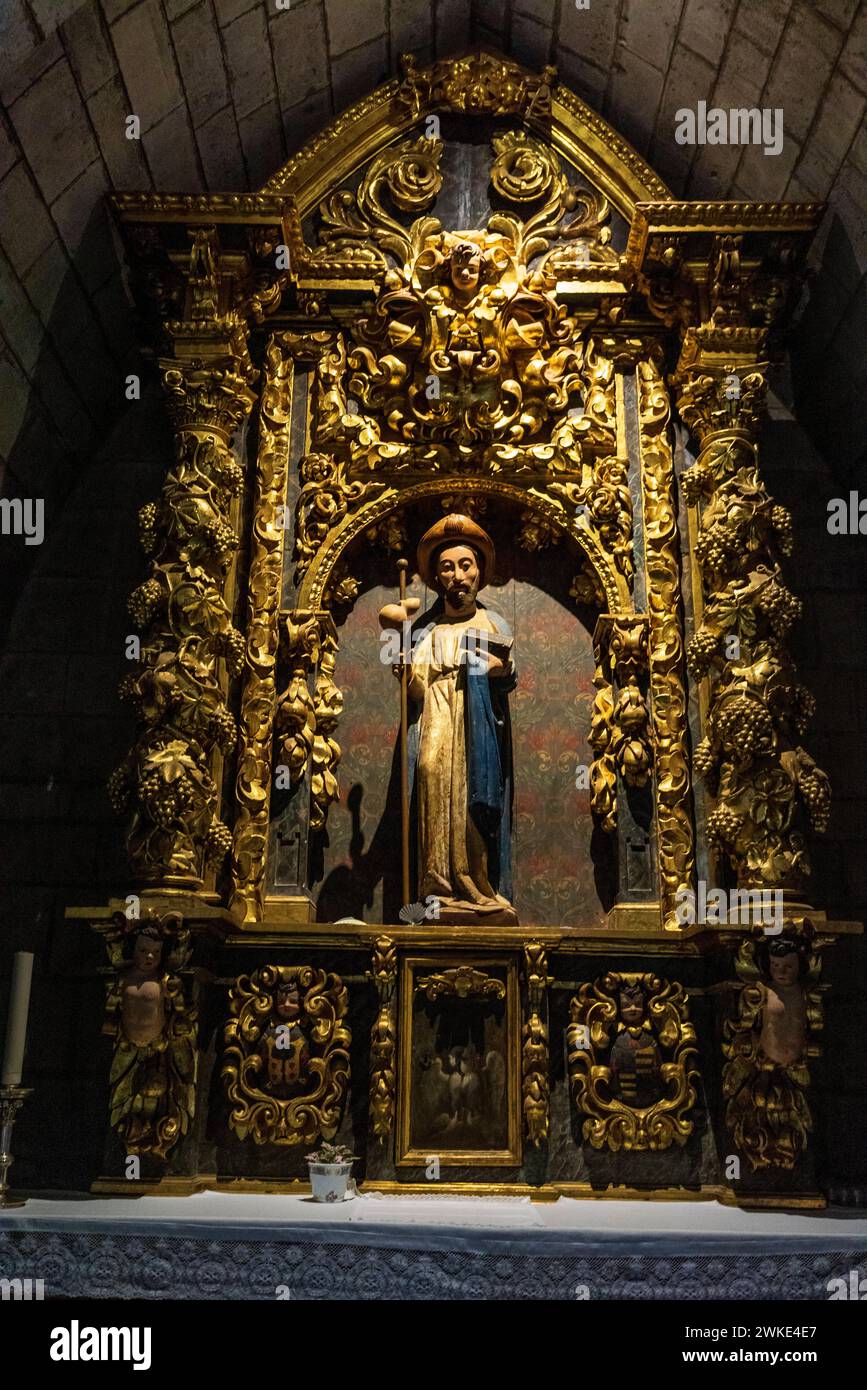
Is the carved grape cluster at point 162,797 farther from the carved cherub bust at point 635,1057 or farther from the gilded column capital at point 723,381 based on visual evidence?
the gilded column capital at point 723,381

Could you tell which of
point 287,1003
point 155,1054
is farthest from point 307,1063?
point 155,1054

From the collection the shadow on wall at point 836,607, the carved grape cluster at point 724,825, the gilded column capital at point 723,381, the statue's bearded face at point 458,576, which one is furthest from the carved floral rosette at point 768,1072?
the gilded column capital at point 723,381

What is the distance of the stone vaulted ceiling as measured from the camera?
230 inches

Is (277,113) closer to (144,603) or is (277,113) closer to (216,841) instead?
(144,603)

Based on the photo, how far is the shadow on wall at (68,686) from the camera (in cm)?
611

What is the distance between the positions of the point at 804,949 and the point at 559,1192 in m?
1.51

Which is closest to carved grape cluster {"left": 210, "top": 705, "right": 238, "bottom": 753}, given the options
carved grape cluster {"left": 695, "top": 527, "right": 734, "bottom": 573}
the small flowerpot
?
the small flowerpot

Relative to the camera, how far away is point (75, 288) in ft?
21.3

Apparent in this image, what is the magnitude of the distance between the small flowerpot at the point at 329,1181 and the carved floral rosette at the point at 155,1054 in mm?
679

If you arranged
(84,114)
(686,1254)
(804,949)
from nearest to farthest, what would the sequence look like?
(686,1254) < (804,949) < (84,114)

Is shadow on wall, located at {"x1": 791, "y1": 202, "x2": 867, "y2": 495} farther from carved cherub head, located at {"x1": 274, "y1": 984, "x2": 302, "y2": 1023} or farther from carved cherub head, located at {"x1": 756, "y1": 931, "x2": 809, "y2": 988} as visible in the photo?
carved cherub head, located at {"x1": 274, "y1": 984, "x2": 302, "y2": 1023}

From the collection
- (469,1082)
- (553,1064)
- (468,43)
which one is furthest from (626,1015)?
(468,43)

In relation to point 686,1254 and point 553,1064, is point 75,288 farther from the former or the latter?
point 686,1254

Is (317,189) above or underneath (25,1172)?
above
